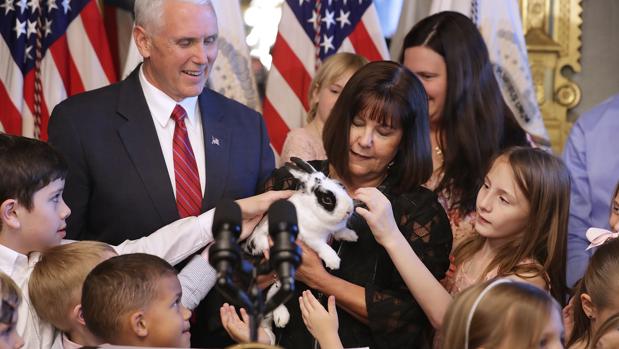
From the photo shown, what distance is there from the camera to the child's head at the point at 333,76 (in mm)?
4145

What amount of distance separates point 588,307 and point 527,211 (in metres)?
0.43

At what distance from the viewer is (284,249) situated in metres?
1.90

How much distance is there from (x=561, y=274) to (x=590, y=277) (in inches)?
9.6

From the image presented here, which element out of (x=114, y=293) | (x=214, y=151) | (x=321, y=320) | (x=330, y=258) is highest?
(x=214, y=151)

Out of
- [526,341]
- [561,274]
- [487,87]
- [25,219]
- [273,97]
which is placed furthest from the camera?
[273,97]

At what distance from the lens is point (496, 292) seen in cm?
241

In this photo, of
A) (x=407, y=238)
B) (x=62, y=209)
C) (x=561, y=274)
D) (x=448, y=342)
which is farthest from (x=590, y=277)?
(x=62, y=209)

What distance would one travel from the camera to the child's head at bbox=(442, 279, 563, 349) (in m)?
2.37

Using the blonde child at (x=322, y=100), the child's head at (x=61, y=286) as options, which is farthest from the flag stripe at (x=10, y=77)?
the child's head at (x=61, y=286)

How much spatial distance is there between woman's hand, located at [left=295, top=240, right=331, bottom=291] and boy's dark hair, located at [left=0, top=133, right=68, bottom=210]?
→ 778mm

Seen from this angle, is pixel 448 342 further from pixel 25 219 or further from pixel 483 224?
pixel 25 219

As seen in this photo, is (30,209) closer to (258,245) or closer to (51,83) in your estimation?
(258,245)

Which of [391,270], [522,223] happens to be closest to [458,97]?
[522,223]

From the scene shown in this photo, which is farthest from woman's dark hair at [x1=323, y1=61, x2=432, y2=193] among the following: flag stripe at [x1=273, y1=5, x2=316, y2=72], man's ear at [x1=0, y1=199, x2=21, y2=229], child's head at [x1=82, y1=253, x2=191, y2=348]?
flag stripe at [x1=273, y1=5, x2=316, y2=72]
